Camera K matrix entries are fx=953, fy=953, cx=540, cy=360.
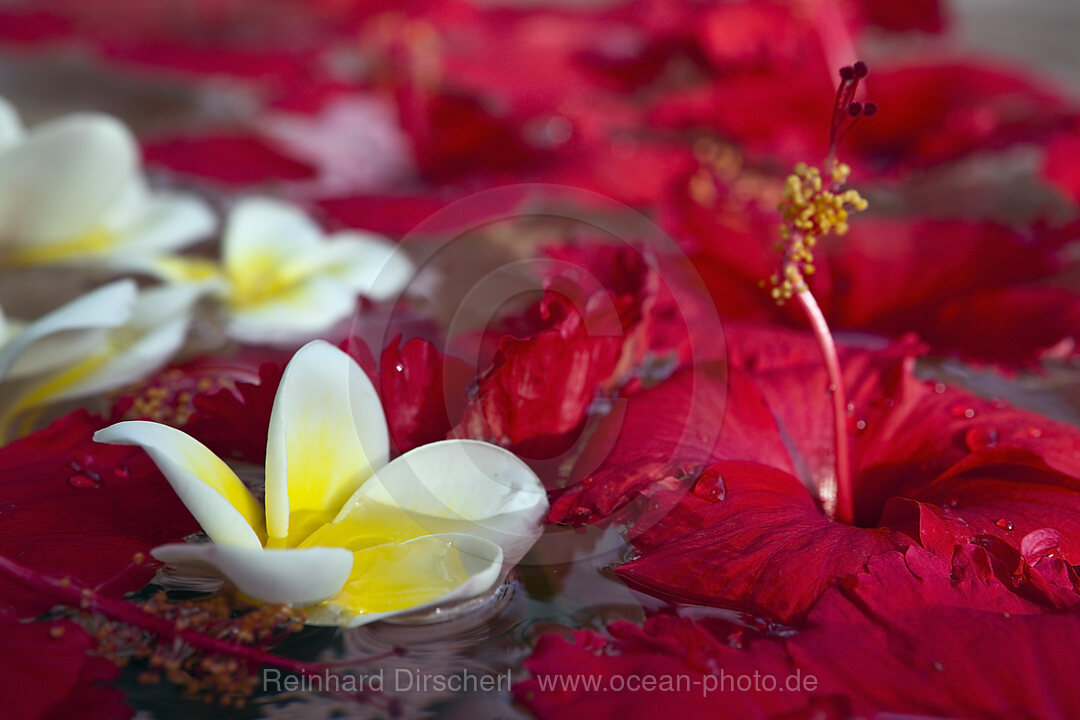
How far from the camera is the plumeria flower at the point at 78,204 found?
0.45 m

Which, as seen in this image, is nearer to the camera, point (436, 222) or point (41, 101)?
point (436, 222)

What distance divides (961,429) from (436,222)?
1.04 feet

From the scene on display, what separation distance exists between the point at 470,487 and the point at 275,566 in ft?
0.21

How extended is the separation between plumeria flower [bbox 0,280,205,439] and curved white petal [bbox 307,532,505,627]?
5.5 inches

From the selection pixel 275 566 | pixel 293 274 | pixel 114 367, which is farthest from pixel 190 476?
pixel 293 274

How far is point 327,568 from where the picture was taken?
258 millimetres

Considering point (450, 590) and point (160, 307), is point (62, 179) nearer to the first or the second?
point (160, 307)

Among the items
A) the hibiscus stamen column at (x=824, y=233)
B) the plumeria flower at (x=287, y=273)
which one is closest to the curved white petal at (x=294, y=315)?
the plumeria flower at (x=287, y=273)

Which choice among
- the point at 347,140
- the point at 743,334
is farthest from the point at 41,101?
the point at 743,334

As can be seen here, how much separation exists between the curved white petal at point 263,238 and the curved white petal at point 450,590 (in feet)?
0.83

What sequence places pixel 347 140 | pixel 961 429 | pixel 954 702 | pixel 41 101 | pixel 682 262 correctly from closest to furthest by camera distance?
pixel 954 702 → pixel 961 429 → pixel 682 262 → pixel 347 140 → pixel 41 101

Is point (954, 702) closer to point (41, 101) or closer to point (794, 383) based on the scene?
point (794, 383)

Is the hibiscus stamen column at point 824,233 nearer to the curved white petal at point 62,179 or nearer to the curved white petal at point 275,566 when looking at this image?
the curved white petal at point 275,566

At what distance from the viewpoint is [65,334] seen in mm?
365
